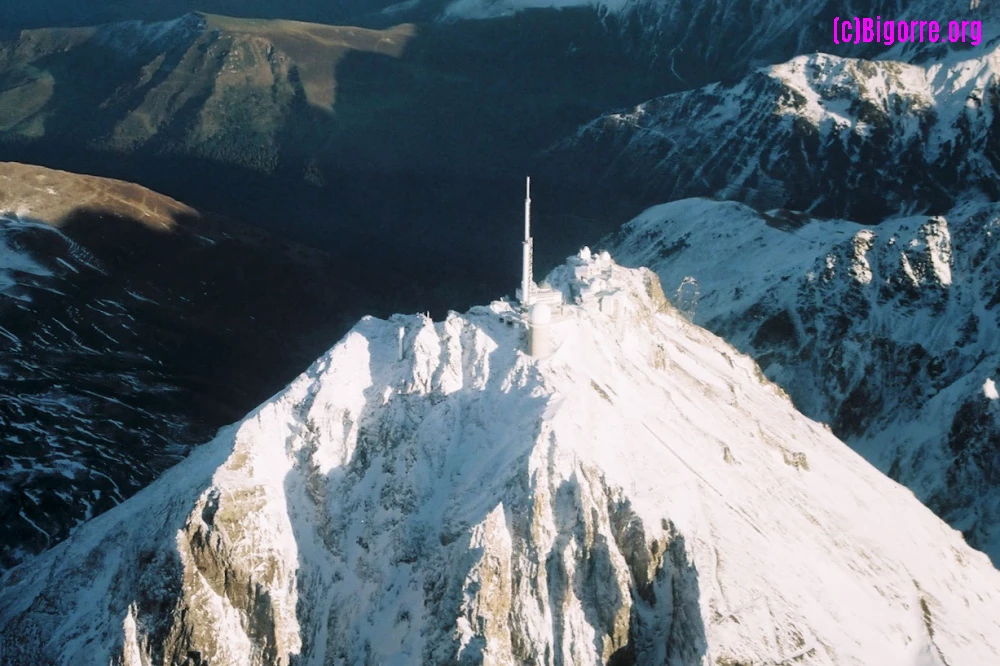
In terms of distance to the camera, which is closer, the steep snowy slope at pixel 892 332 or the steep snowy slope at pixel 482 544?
the steep snowy slope at pixel 482 544

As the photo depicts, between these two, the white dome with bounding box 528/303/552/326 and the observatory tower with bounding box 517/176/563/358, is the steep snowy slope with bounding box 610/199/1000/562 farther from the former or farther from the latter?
the white dome with bounding box 528/303/552/326

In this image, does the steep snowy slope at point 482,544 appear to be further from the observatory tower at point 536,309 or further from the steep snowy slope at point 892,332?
the steep snowy slope at point 892,332

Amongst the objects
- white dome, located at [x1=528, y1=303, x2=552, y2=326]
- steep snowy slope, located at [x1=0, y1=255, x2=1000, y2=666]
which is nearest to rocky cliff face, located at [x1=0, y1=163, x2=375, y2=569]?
steep snowy slope, located at [x1=0, y1=255, x2=1000, y2=666]

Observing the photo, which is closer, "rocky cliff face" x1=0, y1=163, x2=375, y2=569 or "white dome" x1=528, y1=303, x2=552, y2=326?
"white dome" x1=528, y1=303, x2=552, y2=326

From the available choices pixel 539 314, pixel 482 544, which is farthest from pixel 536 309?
pixel 482 544

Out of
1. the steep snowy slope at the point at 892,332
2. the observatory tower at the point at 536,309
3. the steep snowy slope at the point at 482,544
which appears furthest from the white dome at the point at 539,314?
the steep snowy slope at the point at 892,332

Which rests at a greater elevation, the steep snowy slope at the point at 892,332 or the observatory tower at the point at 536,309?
the observatory tower at the point at 536,309
